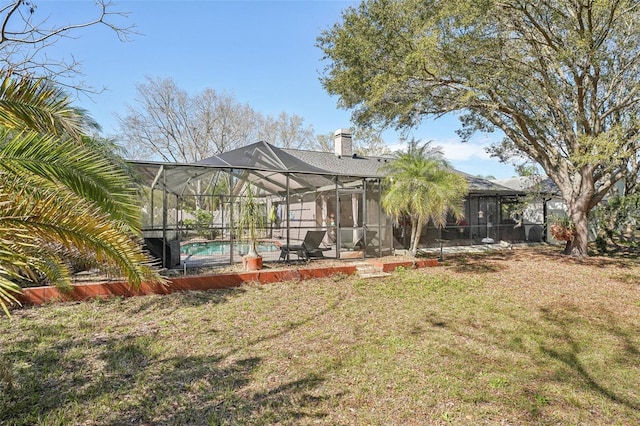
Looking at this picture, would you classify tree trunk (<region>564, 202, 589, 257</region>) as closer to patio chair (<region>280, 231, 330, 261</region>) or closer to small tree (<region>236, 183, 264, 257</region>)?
patio chair (<region>280, 231, 330, 261</region>)

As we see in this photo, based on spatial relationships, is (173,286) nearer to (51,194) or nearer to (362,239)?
(51,194)

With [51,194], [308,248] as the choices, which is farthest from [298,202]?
[51,194]

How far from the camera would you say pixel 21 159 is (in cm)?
272

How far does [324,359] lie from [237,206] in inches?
308

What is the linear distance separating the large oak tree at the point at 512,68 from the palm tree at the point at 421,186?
1472 mm

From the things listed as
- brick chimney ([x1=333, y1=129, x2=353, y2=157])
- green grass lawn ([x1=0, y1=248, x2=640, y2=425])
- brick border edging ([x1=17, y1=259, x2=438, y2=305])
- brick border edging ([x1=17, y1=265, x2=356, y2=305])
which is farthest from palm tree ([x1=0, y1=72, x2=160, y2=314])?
brick chimney ([x1=333, y1=129, x2=353, y2=157])

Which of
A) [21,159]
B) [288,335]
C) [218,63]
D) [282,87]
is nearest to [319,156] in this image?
[282,87]

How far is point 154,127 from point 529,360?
2835 cm

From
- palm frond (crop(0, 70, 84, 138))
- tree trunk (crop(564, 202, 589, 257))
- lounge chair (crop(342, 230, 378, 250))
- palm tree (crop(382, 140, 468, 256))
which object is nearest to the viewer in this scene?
palm frond (crop(0, 70, 84, 138))

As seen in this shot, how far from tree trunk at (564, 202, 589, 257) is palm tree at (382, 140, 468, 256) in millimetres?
4240

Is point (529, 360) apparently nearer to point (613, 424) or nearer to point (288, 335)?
point (613, 424)

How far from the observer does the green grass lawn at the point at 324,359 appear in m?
3.21

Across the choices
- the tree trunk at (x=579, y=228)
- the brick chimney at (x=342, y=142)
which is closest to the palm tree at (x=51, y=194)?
the tree trunk at (x=579, y=228)

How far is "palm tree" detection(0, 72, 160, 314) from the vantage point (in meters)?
2.41
